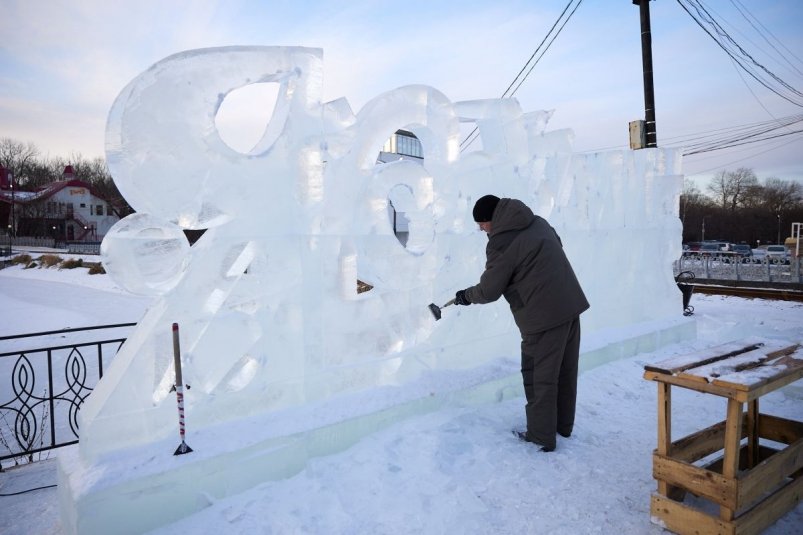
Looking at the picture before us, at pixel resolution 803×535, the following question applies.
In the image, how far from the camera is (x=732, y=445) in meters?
2.37

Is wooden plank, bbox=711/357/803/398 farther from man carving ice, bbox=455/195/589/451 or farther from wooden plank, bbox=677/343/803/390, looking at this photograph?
man carving ice, bbox=455/195/589/451

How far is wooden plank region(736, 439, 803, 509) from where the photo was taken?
2338mm

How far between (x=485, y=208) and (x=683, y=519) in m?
2.18

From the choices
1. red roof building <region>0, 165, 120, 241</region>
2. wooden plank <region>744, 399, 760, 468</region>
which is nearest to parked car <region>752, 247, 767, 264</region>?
wooden plank <region>744, 399, 760, 468</region>

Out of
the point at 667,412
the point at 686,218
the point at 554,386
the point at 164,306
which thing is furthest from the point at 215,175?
the point at 686,218

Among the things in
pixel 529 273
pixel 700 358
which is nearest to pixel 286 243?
pixel 529 273

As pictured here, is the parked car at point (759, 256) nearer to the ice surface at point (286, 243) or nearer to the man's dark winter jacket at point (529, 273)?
the ice surface at point (286, 243)

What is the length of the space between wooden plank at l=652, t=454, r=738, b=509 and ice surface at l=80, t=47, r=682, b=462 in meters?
2.05

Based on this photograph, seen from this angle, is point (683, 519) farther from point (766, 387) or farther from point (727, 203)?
point (727, 203)

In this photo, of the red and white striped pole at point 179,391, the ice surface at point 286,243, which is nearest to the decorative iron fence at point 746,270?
the ice surface at point 286,243

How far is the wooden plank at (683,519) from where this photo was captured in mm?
2340

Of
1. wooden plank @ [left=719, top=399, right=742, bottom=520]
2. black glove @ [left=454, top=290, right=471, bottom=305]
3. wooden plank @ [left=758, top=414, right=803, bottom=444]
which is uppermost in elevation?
black glove @ [left=454, top=290, right=471, bottom=305]

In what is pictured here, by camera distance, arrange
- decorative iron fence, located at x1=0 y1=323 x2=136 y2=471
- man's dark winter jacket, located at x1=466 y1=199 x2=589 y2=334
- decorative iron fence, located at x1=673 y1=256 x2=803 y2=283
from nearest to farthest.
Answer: man's dark winter jacket, located at x1=466 y1=199 x2=589 y2=334 < decorative iron fence, located at x1=0 y1=323 x2=136 y2=471 < decorative iron fence, located at x1=673 y1=256 x2=803 y2=283

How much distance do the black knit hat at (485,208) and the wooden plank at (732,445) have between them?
1.87 m
